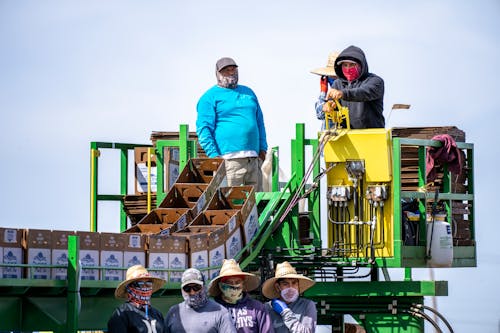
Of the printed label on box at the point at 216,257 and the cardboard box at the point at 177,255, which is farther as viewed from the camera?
the printed label on box at the point at 216,257

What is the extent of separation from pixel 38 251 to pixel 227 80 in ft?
19.4

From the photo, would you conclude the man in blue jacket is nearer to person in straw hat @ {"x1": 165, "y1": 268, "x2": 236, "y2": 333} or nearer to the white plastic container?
the white plastic container

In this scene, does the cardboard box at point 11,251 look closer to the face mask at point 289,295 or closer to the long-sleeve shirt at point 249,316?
the long-sleeve shirt at point 249,316

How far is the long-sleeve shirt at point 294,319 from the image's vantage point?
13102 millimetres

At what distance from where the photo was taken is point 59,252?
13.6 metres

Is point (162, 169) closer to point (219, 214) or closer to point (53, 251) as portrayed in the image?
point (219, 214)

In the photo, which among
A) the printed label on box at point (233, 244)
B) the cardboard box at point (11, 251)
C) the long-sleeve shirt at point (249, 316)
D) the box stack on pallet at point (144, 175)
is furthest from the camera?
the box stack on pallet at point (144, 175)

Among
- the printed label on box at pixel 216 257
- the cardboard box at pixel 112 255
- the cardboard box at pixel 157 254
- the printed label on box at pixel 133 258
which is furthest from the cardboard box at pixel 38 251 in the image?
the printed label on box at pixel 216 257

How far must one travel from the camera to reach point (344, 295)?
17828mm

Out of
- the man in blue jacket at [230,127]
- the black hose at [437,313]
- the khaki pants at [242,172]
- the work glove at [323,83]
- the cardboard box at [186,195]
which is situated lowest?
the black hose at [437,313]

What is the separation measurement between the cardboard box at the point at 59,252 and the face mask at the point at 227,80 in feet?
17.9

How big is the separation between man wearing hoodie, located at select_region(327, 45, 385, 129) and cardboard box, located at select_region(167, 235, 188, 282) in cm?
323

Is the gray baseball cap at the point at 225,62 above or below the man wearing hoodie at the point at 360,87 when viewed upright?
above

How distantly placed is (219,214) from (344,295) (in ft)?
7.40
